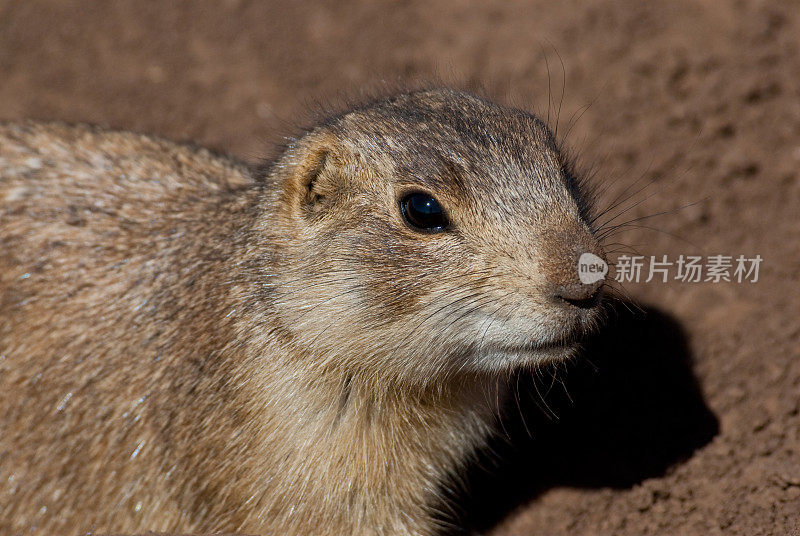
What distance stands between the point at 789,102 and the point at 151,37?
6.08 metres

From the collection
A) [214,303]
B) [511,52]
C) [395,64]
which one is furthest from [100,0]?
[214,303]

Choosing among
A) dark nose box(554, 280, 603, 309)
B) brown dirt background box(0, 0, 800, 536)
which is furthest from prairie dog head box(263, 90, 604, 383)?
brown dirt background box(0, 0, 800, 536)

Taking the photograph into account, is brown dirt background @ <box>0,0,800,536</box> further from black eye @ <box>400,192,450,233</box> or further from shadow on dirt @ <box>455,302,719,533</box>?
black eye @ <box>400,192,450,233</box>

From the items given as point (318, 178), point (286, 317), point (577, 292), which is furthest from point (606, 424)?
point (318, 178)

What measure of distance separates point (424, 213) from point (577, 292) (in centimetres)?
80

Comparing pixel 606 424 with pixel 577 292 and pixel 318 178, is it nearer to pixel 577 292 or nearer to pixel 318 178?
pixel 577 292

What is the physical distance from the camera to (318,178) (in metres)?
4.28

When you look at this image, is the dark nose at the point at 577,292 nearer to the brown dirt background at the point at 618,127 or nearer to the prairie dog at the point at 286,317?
the prairie dog at the point at 286,317

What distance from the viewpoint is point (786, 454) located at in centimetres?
499

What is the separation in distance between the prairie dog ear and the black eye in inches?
15.0

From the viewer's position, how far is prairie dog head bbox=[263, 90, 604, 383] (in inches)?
147

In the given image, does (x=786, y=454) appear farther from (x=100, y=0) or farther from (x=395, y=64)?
(x=100, y=0)

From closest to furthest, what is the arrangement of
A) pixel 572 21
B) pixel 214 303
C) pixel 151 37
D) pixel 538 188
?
pixel 538 188 < pixel 214 303 < pixel 572 21 < pixel 151 37

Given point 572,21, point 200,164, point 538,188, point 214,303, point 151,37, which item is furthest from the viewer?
point 151,37
